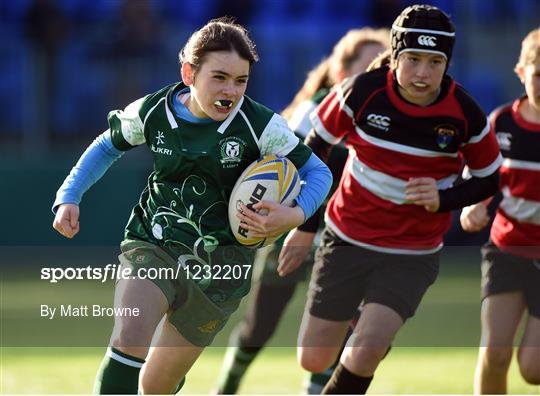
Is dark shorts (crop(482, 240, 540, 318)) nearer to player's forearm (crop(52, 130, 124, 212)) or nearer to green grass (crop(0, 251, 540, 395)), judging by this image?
green grass (crop(0, 251, 540, 395))

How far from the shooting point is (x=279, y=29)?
1527 centimetres

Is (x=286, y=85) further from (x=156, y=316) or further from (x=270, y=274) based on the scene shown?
(x=156, y=316)

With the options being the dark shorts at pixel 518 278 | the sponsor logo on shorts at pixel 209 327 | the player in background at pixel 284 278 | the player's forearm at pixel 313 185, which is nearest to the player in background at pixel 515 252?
the dark shorts at pixel 518 278

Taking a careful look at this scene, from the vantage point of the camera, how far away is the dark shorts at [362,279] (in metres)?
5.82

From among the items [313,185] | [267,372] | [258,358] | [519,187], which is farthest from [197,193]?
[258,358]

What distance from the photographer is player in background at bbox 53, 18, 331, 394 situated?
5270 millimetres

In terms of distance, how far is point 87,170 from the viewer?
219 inches

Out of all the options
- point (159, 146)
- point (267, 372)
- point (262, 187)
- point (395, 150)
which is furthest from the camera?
point (267, 372)

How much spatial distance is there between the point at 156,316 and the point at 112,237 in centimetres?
877

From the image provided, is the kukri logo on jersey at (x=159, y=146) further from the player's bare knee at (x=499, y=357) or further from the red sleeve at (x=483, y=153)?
the player's bare knee at (x=499, y=357)

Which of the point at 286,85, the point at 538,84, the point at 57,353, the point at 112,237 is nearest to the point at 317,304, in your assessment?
the point at 538,84

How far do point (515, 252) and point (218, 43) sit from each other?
7.15 ft

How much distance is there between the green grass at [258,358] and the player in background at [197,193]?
2.29 metres

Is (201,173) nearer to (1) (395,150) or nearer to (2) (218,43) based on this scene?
(2) (218,43)
